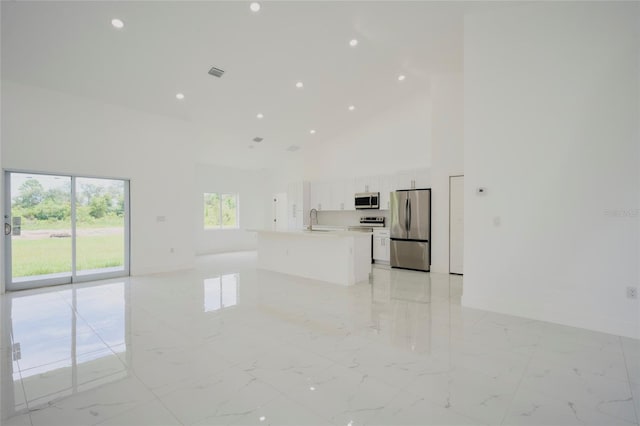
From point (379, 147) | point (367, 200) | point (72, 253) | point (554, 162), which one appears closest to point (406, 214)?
point (367, 200)

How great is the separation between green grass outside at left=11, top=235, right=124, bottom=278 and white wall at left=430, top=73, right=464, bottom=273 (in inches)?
250

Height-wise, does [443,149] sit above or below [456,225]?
above

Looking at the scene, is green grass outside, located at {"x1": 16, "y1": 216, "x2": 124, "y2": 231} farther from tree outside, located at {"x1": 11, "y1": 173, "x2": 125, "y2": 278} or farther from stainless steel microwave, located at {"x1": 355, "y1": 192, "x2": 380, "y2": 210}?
stainless steel microwave, located at {"x1": 355, "y1": 192, "x2": 380, "y2": 210}

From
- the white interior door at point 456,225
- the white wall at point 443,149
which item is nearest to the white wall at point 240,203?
the white wall at point 443,149

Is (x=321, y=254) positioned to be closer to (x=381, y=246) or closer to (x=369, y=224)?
(x=381, y=246)

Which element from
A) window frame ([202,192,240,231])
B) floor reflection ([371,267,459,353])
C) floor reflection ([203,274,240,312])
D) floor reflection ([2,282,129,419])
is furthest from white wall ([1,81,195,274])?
floor reflection ([371,267,459,353])

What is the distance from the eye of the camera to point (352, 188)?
316 inches

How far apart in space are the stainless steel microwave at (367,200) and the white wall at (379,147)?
644 millimetres

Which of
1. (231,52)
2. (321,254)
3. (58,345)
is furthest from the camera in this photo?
(321,254)

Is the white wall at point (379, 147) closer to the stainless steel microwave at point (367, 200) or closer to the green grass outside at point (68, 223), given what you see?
the stainless steel microwave at point (367, 200)

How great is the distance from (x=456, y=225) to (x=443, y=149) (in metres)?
1.55

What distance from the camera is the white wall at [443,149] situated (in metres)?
5.88

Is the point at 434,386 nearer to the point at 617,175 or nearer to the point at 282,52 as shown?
the point at 617,175

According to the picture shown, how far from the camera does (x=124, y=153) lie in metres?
5.80
